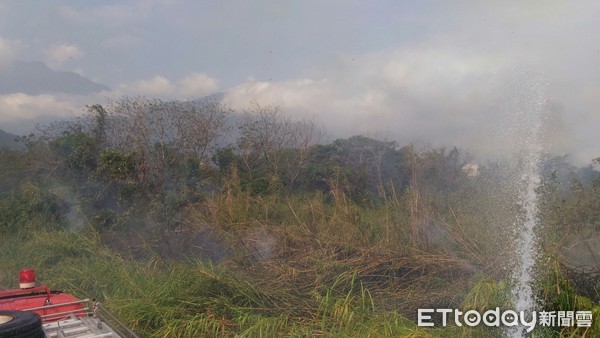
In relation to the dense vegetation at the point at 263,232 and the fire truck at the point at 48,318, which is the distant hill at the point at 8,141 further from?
the fire truck at the point at 48,318

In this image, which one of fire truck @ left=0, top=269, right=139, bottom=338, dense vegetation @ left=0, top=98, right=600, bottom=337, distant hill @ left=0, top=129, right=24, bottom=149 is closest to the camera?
fire truck @ left=0, top=269, right=139, bottom=338

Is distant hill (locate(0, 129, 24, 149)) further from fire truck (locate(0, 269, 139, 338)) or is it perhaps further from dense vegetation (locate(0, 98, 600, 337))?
fire truck (locate(0, 269, 139, 338))

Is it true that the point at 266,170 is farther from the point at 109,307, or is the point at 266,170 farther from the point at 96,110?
the point at 109,307

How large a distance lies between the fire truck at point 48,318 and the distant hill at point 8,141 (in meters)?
11.3

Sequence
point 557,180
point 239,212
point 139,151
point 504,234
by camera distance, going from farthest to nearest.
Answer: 1. point 139,151
2. point 239,212
3. point 557,180
4. point 504,234

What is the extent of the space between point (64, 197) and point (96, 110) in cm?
258

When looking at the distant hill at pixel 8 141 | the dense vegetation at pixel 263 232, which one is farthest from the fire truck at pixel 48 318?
the distant hill at pixel 8 141

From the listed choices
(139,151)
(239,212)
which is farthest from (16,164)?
(239,212)

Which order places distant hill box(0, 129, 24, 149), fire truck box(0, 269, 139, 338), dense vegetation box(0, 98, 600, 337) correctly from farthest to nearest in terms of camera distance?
distant hill box(0, 129, 24, 149), dense vegetation box(0, 98, 600, 337), fire truck box(0, 269, 139, 338)

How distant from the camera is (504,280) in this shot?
518cm

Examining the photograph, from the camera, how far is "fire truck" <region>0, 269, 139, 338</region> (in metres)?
3.10

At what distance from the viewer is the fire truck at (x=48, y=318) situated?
10.2 feet

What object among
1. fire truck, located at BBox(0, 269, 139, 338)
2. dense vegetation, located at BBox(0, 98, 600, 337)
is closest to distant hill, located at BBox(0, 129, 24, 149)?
dense vegetation, located at BBox(0, 98, 600, 337)

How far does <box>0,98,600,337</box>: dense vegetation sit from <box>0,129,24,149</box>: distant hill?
46.1 inches
